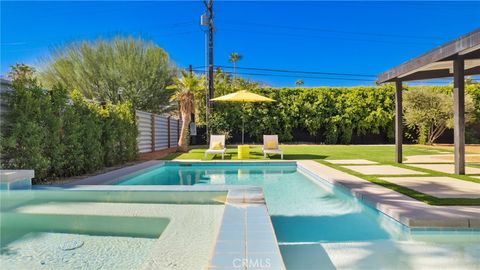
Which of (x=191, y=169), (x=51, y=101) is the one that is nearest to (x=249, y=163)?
(x=191, y=169)

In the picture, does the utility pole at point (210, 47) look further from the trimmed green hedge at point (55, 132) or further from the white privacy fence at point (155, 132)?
the trimmed green hedge at point (55, 132)

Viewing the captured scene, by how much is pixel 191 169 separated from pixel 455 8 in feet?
69.6

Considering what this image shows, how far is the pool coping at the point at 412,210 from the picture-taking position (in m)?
3.98

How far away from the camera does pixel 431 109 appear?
62.1 ft

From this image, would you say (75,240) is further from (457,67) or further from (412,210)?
(457,67)

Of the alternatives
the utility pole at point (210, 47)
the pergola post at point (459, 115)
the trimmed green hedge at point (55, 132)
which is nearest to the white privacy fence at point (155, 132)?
the utility pole at point (210, 47)

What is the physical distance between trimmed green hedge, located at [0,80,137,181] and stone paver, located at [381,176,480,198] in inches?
281

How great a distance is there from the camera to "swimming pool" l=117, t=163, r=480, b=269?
10.8 feet

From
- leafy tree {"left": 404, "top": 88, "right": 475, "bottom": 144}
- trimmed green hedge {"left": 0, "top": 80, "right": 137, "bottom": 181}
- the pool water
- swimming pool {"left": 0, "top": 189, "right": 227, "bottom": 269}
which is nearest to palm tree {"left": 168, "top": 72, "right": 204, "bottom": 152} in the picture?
trimmed green hedge {"left": 0, "top": 80, "right": 137, "bottom": 181}

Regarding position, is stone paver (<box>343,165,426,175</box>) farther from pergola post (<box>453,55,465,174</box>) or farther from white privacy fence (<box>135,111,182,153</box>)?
white privacy fence (<box>135,111,182,153</box>)

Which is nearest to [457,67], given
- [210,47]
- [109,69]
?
[210,47]

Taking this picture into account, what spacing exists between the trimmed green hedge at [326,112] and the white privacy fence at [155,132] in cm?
203

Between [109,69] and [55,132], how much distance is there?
45.6 ft

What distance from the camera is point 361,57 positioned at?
32.3 m
